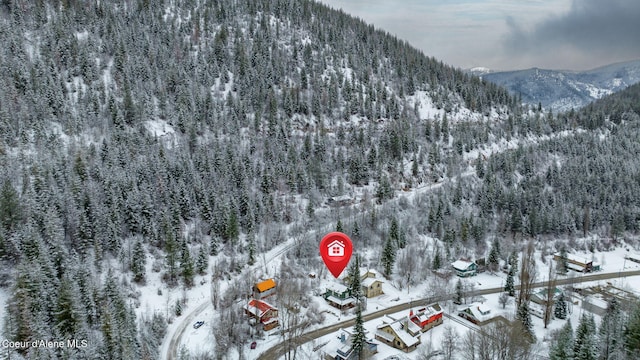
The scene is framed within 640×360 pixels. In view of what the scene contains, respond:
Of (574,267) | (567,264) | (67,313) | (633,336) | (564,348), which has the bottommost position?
(574,267)

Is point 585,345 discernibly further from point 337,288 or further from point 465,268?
point 465,268

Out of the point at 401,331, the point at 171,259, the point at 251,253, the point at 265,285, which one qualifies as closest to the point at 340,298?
the point at 265,285

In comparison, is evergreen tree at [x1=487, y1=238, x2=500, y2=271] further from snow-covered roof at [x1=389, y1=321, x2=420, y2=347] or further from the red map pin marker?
the red map pin marker

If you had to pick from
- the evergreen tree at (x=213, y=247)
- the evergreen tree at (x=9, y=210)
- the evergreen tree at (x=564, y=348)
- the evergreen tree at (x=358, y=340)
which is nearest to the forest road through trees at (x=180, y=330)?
the evergreen tree at (x=213, y=247)

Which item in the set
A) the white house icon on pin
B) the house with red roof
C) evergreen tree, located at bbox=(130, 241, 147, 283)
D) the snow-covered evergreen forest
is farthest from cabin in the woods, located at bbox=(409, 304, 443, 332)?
evergreen tree, located at bbox=(130, 241, 147, 283)

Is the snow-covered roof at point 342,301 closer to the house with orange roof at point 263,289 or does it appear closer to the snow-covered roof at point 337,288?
the snow-covered roof at point 337,288

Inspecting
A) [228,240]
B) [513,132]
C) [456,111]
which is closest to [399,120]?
[456,111]

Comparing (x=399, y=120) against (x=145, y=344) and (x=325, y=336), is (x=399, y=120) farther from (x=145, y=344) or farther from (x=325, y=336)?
(x=145, y=344)
